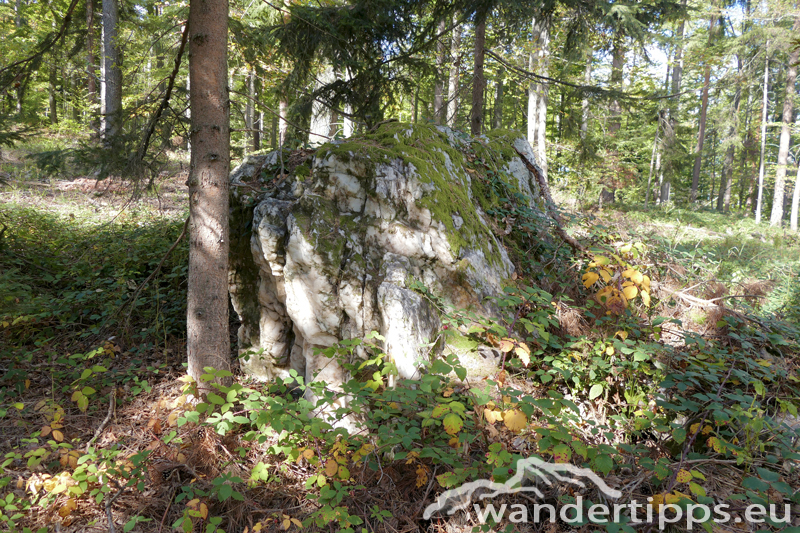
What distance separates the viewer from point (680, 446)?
2.89m

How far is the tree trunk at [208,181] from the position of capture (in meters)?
3.64

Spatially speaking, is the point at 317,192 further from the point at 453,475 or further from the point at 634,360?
the point at 634,360

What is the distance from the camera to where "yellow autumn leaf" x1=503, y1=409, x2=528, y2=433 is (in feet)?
8.15

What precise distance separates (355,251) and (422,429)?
1727mm

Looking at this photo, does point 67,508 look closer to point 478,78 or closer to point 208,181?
point 208,181

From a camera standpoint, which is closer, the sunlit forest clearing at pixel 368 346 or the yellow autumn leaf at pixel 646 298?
the sunlit forest clearing at pixel 368 346

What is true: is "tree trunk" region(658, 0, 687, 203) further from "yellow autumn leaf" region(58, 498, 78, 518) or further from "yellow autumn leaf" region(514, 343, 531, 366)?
"yellow autumn leaf" region(58, 498, 78, 518)

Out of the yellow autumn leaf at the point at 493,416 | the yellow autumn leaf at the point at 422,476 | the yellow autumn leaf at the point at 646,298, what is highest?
the yellow autumn leaf at the point at 646,298

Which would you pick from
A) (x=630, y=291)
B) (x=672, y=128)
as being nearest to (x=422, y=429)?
(x=630, y=291)

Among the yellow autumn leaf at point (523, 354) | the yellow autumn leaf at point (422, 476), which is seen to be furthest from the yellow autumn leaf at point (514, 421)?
the yellow autumn leaf at point (422, 476)

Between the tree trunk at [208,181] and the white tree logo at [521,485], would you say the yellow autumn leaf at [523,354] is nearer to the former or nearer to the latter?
the white tree logo at [521,485]

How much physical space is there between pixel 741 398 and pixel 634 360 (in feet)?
2.34

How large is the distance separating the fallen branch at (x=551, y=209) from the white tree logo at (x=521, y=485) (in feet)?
9.57

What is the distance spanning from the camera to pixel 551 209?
570 cm
